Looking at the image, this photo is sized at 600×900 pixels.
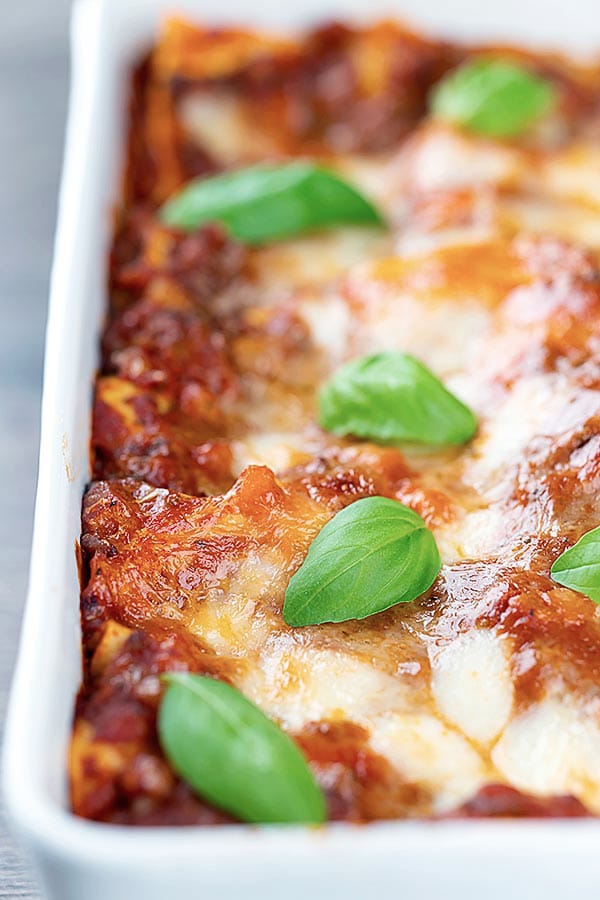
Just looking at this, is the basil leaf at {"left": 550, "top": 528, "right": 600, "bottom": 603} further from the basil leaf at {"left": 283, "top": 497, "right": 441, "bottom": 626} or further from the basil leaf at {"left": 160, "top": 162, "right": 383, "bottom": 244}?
the basil leaf at {"left": 160, "top": 162, "right": 383, "bottom": 244}

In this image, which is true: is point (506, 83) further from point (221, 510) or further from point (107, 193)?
point (221, 510)

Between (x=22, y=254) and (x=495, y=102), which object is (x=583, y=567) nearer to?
(x=495, y=102)

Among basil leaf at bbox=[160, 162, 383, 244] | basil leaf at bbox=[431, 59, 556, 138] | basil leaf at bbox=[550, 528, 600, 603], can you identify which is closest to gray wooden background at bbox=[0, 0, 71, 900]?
basil leaf at bbox=[160, 162, 383, 244]

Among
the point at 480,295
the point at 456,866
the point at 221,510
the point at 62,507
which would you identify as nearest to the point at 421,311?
the point at 480,295

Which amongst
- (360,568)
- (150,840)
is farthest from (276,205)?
(150,840)

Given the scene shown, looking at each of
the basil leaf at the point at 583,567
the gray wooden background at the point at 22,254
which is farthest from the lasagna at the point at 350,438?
the gray wooden background at the point at 22,254

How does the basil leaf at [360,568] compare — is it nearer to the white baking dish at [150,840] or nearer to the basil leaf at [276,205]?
the white baking dish at [150,840]
